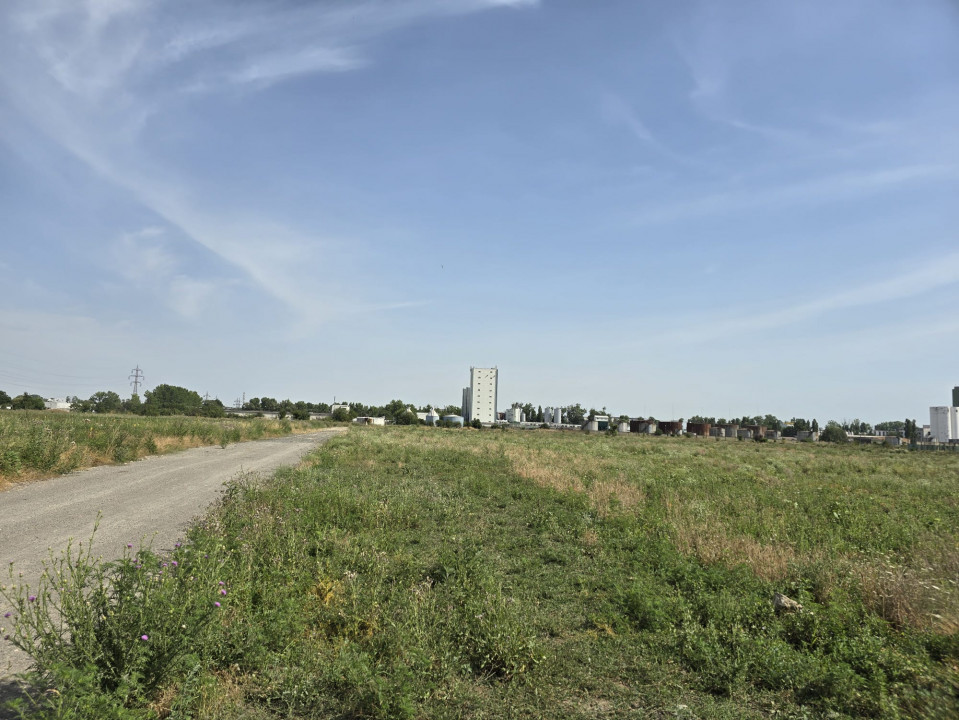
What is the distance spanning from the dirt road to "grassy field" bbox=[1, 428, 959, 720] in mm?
806

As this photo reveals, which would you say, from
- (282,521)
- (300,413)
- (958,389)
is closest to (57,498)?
(282,521)

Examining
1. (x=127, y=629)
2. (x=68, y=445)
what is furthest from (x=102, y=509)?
(x=127, y=629)

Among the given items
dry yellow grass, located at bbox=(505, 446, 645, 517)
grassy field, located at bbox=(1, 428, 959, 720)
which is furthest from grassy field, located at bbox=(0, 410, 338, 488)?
dry yellow grass, located at bbox=(505, 446, 645, 517)

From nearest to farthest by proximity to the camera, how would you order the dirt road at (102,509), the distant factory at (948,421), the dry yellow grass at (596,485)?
1. the dirt road at (102,509)
2. the dry yellow grass at (596,485)
3. the distant factory at (948,421)

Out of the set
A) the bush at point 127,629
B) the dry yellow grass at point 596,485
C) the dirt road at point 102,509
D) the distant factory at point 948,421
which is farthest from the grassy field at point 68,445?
the distant factory at point 948,421

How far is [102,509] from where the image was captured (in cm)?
1161

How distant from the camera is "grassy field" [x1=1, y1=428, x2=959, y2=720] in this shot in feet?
14.6

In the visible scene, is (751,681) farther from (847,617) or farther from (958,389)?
(958,389)

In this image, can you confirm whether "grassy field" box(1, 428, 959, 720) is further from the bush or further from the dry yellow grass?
the dry yellow grass

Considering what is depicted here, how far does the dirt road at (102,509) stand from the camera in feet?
27.0

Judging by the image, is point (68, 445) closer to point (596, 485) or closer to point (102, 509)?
point (102, 509)

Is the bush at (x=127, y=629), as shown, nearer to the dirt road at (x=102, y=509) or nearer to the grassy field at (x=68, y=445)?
the dirt road at (x=102, y=509)

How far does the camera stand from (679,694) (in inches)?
213

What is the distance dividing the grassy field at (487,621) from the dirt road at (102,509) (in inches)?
31.7
